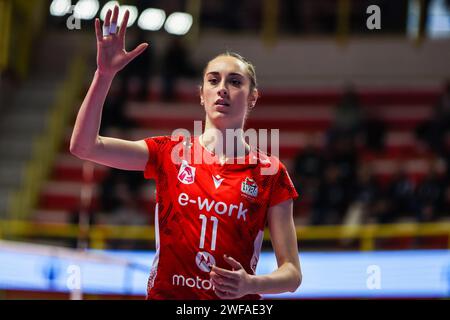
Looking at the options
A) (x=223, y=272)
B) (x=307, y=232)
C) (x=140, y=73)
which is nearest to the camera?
(x=223, y=272)

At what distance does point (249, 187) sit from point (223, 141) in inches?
9.9

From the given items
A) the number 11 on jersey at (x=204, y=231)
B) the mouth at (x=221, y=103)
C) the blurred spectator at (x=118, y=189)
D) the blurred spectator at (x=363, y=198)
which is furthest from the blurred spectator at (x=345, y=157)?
the number 11 on jersey at (x=204, y=231)

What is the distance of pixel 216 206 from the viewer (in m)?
3.44

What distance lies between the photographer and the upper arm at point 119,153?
3.33m

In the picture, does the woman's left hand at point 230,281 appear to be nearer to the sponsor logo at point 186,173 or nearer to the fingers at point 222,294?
the fingers at point 222,294

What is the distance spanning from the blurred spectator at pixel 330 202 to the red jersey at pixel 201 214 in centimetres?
899

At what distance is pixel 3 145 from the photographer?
16.2 metres

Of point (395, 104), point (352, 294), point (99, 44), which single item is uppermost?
point (99, 44)

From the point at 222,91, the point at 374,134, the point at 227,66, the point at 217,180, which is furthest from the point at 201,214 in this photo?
the point at 374,134

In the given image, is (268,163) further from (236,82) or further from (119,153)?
(119,153)

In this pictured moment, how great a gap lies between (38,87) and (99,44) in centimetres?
1438

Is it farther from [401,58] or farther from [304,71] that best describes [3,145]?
[401,58]
